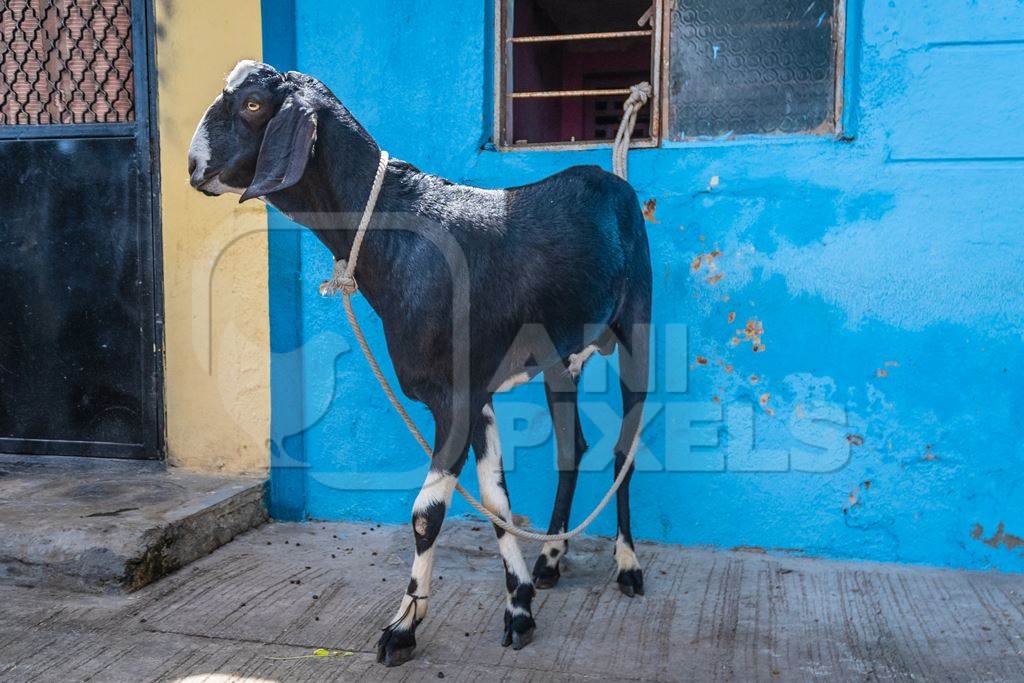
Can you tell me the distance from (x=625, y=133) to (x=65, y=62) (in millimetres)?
2817

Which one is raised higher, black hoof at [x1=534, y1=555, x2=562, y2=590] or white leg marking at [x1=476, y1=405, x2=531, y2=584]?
white leg marking at [x1=476, y1=405, x2=531, y2=584]

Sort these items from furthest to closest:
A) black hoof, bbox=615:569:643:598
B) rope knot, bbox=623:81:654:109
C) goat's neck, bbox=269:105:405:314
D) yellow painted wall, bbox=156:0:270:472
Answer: yellow painted wall, bbox=156:0:270:472 → rope knot, bbox=623:81:654:109 → black hoof, bbox=615:569:643:598 → goat's neck, bbox=269:105:405:314

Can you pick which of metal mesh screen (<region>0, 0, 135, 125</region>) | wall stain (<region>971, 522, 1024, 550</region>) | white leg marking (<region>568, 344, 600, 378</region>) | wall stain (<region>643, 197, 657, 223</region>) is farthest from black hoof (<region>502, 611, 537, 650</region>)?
metal mesh screen (<region>0, 0, 135, 125</region>)

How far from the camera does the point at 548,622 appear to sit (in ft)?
8.76

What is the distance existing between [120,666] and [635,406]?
6.08 ft

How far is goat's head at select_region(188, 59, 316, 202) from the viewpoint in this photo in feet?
7.25

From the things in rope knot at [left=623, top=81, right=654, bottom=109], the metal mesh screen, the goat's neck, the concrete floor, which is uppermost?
the metal mesh screen

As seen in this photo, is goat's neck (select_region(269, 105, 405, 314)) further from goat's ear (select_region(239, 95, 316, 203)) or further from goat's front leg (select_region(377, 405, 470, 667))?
goat's front leg (select_region(377, 405, 470, 667))

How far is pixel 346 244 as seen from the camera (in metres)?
2.39

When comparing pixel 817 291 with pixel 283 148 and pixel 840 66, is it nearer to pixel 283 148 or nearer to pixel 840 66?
pixel 840 66

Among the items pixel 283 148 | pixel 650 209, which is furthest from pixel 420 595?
pixel 650 209

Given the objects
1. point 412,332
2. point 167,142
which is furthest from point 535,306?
point 167,142

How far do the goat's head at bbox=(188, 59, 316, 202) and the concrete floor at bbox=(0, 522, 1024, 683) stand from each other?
1387 mm

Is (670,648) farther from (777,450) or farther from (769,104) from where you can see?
(769,104)
